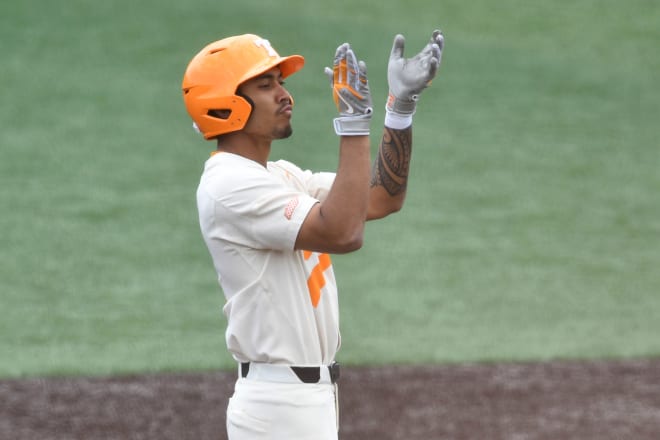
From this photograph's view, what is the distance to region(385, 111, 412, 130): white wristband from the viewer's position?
4.58m

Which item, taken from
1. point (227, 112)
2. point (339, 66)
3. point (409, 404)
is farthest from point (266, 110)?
point (409, 404)

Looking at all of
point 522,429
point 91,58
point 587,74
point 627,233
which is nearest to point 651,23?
point 587,74

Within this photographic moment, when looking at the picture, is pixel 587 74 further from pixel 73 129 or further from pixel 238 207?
pixel 238 207

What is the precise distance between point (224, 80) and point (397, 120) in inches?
29.5

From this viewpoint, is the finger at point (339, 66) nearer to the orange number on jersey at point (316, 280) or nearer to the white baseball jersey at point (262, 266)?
the white baseball jersey at point (262, 266)

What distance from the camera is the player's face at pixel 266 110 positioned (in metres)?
4.23

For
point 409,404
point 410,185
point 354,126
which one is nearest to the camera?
point 354,126

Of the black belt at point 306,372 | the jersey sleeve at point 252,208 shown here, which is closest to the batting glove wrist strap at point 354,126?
the jersey sleeve at point 252,208

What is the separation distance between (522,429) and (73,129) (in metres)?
6.99

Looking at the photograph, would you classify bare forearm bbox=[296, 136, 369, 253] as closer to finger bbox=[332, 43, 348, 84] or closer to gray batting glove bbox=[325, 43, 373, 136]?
gray batting glove bbox=[325, 43, 373, 136]

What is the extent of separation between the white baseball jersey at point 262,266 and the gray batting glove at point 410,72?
2.03ft

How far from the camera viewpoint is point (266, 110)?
4.25 metres

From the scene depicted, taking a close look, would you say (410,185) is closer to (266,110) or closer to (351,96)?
(266,110)

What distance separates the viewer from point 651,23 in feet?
49.1
